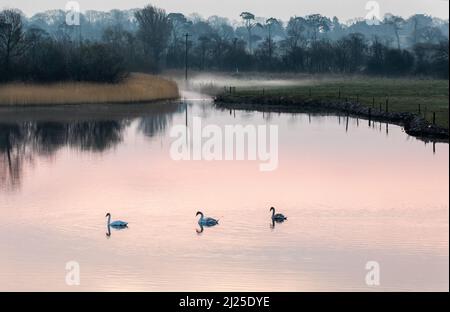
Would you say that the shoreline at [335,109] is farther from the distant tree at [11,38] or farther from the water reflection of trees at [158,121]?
the distant tree at [11,38]

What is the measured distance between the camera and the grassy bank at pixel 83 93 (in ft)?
253

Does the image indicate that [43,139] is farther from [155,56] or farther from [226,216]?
[155,56]

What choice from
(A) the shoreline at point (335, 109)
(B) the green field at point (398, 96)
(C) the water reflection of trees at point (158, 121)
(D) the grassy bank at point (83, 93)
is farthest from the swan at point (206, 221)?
(D) the grassy bank at point (83, 93)

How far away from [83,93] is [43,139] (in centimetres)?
2786

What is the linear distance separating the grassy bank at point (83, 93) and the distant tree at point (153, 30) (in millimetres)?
70977

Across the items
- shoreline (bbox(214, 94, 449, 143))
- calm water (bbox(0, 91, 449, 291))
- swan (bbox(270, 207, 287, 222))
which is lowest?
shoreline (bbox(214, 94, 449, 143))

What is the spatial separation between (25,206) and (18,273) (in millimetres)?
8554

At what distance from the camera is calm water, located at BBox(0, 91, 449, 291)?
23109mm

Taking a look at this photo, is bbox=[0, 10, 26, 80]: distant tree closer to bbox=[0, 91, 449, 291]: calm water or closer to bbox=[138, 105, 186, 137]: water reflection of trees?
bbox=[138, 105, 186, 137]: water reflection of trees

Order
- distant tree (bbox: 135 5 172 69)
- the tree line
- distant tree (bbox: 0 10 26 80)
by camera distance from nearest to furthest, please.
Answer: the tree line, distant tree (bbox: 0 10 26 80), distant tree (bbox: 135 5 172 69)

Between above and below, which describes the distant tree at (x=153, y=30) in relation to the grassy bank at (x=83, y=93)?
above

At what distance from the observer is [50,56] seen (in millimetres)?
84250

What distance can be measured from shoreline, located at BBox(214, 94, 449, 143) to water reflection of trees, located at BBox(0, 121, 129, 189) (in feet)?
54.3

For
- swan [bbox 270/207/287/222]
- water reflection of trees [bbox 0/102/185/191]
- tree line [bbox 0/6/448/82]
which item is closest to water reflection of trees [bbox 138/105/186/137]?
water reflection of trees [bbox 0/102/185/191]
